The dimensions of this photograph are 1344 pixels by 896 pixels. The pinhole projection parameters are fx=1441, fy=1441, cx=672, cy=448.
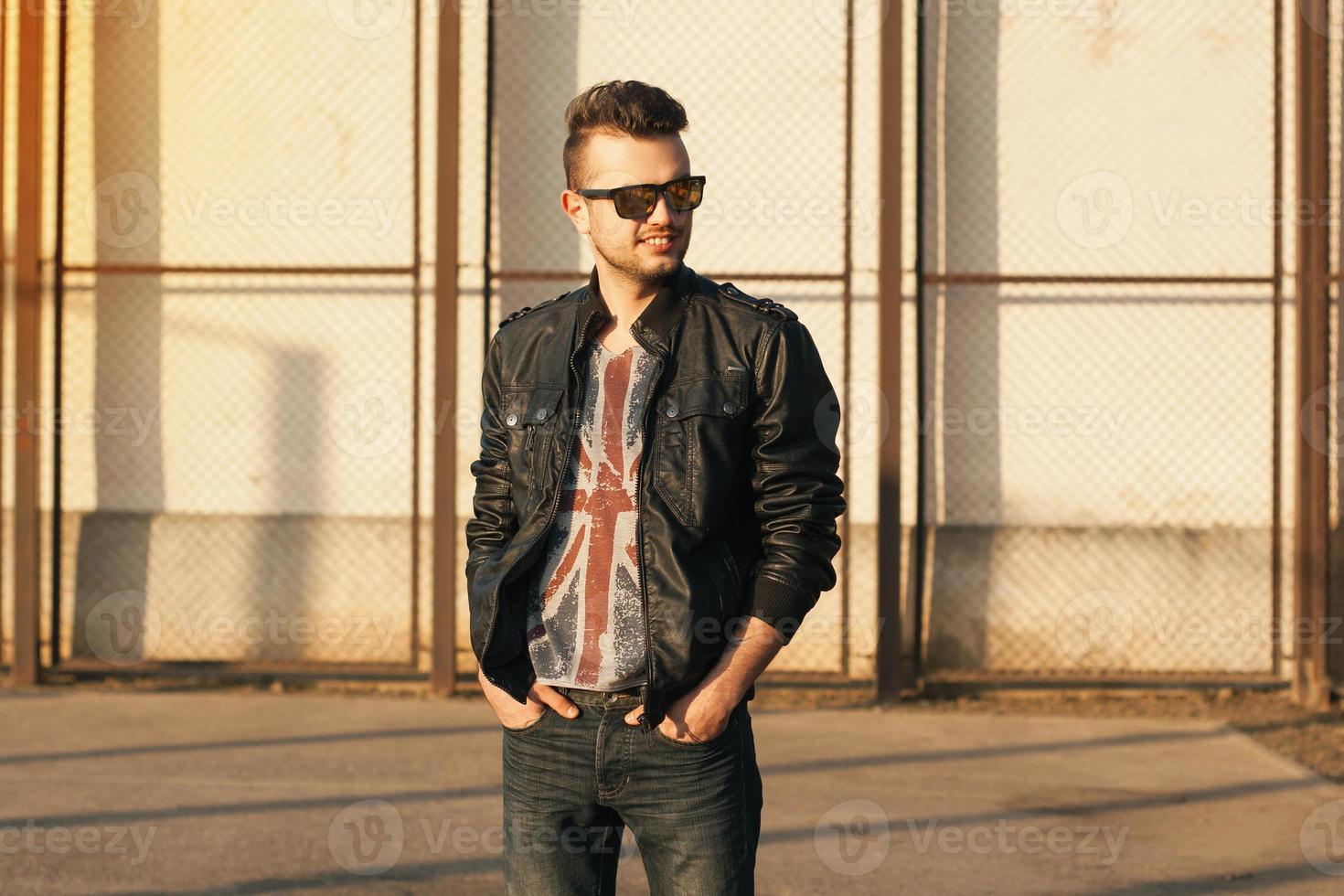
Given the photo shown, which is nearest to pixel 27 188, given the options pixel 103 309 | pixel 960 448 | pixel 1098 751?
pixel 103 309

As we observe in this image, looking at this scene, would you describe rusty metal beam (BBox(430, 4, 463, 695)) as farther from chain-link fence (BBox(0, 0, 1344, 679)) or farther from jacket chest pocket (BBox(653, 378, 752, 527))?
jacket chest pocket (BBox(653, 378, 752, 527))

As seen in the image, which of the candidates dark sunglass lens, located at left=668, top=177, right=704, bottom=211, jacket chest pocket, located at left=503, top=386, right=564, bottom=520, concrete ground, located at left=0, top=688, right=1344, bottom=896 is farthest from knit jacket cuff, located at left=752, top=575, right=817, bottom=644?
concrete ground, located at left=0, top=688, right=1344, bottom=896

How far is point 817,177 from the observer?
25.9 ft

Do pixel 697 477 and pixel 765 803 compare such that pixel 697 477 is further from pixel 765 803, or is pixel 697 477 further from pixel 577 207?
pixel 765 803

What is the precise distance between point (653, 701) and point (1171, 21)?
679cm

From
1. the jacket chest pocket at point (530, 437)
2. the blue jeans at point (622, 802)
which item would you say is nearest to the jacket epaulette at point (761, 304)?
the jacket chest pocket at point (530, 437)

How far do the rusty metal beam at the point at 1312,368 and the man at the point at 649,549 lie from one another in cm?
578

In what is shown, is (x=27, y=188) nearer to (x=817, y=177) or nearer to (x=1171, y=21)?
(x=817, y=177)

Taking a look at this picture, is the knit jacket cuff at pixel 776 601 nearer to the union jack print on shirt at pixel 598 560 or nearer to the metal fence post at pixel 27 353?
the union jack print on shirt at pixel 598 560

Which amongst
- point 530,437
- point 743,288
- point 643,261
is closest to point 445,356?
point 743,288

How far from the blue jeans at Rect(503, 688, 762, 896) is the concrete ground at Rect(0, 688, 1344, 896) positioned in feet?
7.26

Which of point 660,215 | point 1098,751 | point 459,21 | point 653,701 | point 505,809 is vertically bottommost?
point 1098,751

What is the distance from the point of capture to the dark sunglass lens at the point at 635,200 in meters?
2.29

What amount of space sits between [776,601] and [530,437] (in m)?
0.50
